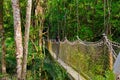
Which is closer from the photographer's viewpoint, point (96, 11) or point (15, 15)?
point (15, 15)

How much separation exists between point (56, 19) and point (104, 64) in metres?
13.1

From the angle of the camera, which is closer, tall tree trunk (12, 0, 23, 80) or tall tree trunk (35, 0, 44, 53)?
tall tree trunk (12, 0, 23, 80)

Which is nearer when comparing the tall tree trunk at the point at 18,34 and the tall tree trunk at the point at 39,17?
the tall tree trunk at the point at 18,34

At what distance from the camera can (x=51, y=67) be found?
8562 millimetres

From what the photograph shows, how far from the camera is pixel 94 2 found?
1295cm

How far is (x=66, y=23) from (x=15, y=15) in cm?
1004

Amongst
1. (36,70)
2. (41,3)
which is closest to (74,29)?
(41,3)

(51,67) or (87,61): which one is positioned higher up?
(87,61)

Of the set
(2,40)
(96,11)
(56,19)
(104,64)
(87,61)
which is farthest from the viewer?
(56,19)

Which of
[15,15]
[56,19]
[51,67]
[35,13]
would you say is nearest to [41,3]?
[35,13]

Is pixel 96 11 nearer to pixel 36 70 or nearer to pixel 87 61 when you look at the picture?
pixel 36 70

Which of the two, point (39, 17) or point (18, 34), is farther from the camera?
point (39, 17)

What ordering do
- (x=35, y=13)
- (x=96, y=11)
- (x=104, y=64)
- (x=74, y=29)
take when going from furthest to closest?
(x=74, y=29)
(x=96, y=11)
(x=35, y=13)
(x=104, y=64)

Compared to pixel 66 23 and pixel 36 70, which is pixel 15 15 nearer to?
pixel 36 70
